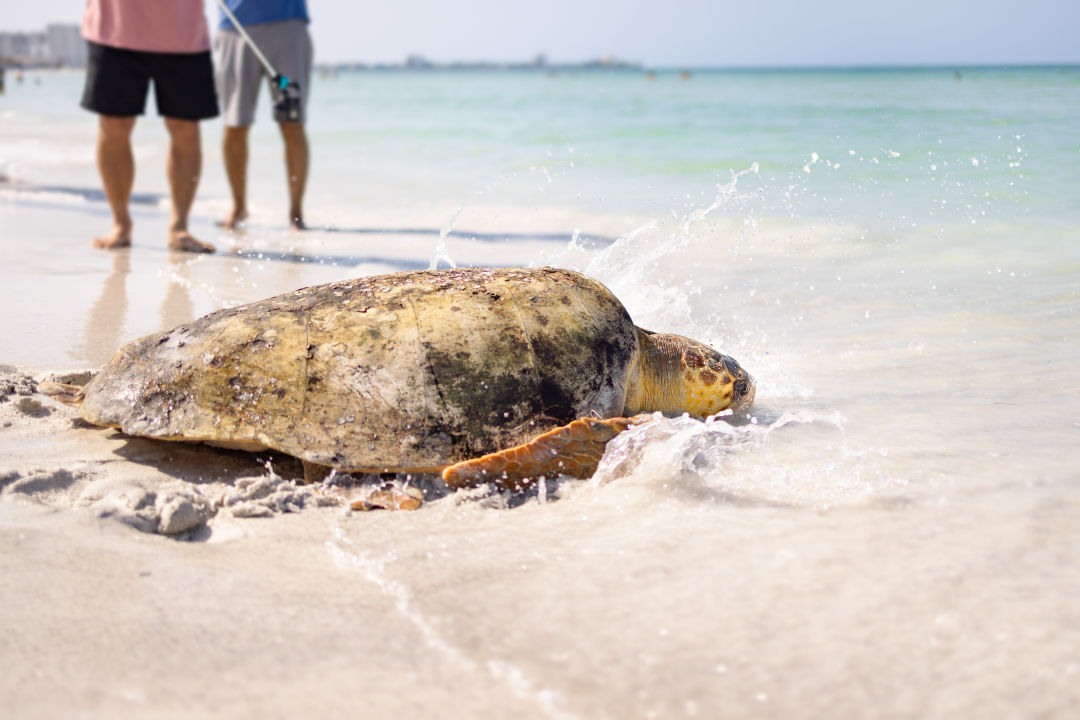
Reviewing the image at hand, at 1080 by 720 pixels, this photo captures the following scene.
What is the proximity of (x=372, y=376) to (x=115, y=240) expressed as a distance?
139 inches

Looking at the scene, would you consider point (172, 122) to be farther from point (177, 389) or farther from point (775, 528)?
point (775, 528)

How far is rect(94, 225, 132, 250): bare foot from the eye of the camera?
4.87 meters

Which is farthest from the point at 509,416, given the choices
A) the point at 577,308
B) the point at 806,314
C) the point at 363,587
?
the point at 806,314

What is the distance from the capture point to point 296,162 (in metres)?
5.79

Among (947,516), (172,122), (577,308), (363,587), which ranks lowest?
(363,587)

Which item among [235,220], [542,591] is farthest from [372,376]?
[235,220]

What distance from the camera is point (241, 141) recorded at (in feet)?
18.8

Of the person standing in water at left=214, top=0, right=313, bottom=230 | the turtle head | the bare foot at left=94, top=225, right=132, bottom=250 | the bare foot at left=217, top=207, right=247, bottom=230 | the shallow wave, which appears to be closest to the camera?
the shallow wave

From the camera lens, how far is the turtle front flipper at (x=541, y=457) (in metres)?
2.02

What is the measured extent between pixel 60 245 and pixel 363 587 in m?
4.24

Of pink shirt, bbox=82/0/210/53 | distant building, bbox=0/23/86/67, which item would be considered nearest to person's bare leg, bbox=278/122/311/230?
pink shirt, bbox=82/0/210/53

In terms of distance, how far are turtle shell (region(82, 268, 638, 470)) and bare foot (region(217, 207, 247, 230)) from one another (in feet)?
13.3

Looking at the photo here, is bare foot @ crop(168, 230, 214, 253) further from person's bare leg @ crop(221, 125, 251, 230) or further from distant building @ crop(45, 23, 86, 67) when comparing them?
distant building @ crop(45, 23, 86, 67)

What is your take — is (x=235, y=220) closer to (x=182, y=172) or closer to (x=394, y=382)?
(x=182, y=172)
